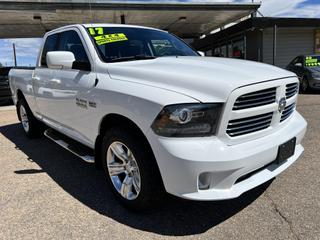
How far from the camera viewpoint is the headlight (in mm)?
2715

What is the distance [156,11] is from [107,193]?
1461cm

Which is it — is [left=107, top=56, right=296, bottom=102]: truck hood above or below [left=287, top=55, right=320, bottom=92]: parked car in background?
above

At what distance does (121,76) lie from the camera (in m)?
3.45

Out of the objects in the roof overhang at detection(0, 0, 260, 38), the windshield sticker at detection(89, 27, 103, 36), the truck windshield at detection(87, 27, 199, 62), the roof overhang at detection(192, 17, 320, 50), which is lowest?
the truck windshield at detection(87, 27, 199, 62)

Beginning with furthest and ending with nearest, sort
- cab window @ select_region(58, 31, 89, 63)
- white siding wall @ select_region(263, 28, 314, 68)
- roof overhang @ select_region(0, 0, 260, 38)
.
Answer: white siding wall @ select_region(263, 28, 314, 68) → roof overhang @ select_region(0, 0, 260, 38) → cab window @ select_region(58, 31, 89, 63)

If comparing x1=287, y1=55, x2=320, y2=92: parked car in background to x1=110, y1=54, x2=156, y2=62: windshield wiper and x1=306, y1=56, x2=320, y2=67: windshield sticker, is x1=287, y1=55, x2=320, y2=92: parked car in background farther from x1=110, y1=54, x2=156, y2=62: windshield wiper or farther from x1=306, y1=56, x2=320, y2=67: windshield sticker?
x1=110, y1=54, x2=156, y2=62: windshield wiper

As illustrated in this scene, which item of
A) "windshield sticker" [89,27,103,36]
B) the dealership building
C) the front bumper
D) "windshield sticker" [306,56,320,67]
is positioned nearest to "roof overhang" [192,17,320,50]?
the dealership building

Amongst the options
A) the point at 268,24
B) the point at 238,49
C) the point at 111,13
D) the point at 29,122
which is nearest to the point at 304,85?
the point at 268,24

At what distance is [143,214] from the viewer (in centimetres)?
335

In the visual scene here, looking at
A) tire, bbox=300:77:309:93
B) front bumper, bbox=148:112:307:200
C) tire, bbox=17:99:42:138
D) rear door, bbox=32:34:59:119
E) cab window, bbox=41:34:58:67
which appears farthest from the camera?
tire, bbox=300:77:309:93

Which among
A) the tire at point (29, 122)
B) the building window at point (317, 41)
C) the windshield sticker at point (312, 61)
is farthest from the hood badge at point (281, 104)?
the building window at point (317, 41)

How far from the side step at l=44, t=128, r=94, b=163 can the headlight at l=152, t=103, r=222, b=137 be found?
1.48m

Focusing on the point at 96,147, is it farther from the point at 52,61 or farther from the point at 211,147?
the point at 211,147

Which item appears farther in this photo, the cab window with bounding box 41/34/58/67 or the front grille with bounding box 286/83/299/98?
the cab window with bounding box 41/34/58/67
